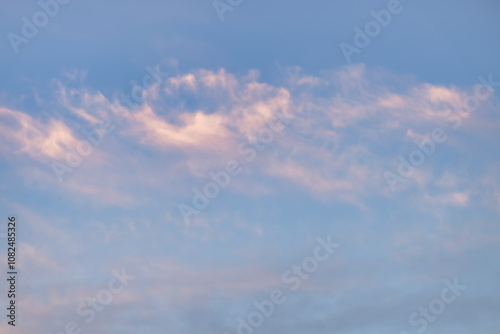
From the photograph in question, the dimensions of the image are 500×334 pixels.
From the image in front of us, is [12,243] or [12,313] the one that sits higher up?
[12,243]

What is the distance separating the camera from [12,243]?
173 feet

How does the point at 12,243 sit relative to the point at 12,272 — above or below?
above

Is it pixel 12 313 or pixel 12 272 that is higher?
pixel 12 272

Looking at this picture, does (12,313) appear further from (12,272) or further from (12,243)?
(12,243)

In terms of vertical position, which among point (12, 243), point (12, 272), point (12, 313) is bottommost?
point (12, 313)

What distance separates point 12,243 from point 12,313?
12.6 metres

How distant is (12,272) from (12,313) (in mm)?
7147

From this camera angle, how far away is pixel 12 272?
53.8 metres

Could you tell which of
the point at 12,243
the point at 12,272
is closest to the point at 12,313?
the point at 12,272

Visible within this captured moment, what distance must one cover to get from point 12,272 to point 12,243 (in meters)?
5.58

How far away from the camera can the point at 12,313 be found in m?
53.4
